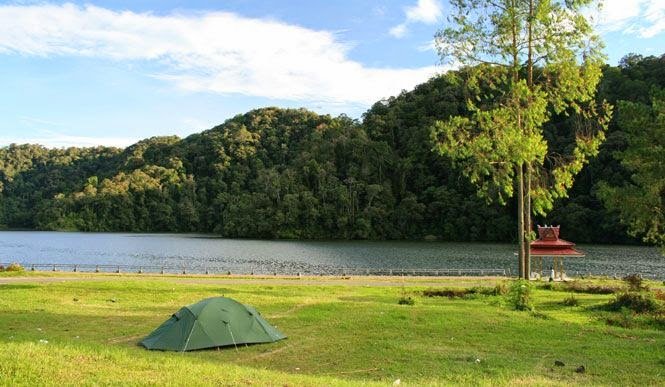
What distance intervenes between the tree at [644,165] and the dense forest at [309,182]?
198ft

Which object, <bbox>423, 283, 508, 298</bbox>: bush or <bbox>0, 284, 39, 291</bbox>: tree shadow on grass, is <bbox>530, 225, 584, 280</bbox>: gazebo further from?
<bbox>0, 284, 39, 291</bbox>: tree shadow on grass

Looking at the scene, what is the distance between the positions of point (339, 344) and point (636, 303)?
12.1 meters

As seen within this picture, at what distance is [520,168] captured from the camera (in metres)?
22.5

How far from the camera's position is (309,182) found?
132 meters

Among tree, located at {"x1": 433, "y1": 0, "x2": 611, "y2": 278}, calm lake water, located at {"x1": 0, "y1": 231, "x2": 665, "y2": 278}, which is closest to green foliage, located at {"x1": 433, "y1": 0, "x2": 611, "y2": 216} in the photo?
tree, located at {"x1": 433, "y1": 0, "x2": 611, "y2": 278}

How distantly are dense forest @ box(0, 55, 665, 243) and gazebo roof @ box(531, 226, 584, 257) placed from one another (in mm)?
40384

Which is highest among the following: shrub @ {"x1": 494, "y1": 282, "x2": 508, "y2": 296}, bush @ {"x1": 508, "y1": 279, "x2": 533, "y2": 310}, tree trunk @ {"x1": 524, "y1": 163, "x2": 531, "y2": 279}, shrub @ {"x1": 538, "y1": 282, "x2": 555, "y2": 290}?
tree trunk @ {"x1": 524, "y1": 163, "x2": 531, "y2": 279}

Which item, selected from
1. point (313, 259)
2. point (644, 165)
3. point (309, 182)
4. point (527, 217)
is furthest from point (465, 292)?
point (309, 182)

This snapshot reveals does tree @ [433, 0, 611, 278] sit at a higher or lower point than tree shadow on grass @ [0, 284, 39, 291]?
higher

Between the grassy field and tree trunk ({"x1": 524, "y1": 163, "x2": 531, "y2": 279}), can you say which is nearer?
the grassy field

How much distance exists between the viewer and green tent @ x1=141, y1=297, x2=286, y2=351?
13.8 m

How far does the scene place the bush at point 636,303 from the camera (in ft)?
63.3

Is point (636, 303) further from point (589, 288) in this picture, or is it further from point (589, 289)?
point (589, 288)

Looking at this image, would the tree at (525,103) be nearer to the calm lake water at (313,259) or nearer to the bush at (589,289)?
the bush at (589,289)
